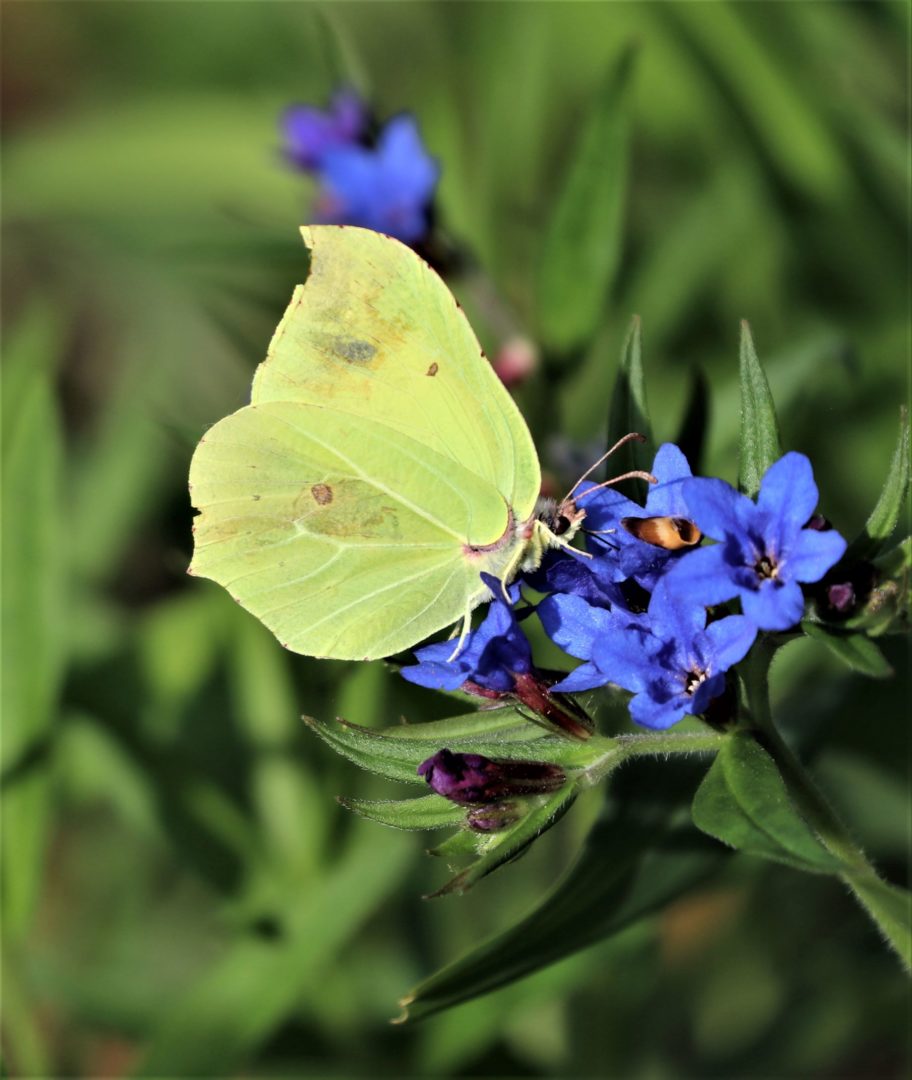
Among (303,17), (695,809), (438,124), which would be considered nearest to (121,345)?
(303,17)

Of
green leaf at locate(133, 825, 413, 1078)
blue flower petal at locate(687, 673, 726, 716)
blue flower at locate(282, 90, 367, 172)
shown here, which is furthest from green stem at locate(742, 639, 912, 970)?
blue flower at locate(282, 90, 367, 172)

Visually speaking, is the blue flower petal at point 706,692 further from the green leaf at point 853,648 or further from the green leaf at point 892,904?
the green leaf at point 892,904

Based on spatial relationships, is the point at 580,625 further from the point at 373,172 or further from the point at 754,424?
the point at 373,172

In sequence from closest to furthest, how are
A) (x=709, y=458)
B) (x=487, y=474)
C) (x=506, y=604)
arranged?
(x=506, y=604) < (x=487, y=474) < (x=709, y=458)

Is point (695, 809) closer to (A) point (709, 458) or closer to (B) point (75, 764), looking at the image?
(A) point (709, 458)

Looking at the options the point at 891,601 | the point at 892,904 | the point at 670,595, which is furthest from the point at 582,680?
the point at 892,904

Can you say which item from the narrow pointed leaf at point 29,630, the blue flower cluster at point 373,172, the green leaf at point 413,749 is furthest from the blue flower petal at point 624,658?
the blue flower cluster at point 373,172

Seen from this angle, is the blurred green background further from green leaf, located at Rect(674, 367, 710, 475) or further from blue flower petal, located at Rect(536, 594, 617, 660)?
blue flower petal, located at Rect(536, 594, 617, 660)
